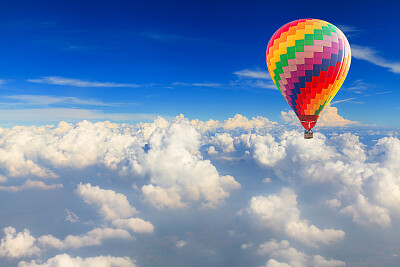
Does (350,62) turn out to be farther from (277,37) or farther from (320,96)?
(277,37)

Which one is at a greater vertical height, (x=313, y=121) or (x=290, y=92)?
(x=290, y=92)

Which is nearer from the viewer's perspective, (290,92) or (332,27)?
(332,27)

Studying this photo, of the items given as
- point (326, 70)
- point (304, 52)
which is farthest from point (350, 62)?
point (304, 52)

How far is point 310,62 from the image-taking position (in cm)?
5044

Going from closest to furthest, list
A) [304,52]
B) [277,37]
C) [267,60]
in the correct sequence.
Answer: [304,52]
[277,37]
[267,60]

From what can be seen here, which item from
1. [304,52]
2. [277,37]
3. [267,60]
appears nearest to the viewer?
[304,52]

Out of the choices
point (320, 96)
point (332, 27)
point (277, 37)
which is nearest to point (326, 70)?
point (320, 96)

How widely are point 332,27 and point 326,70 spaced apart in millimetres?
9573

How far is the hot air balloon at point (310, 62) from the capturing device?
50000 millimetres

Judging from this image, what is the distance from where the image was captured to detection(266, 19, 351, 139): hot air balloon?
Result: 50000mm

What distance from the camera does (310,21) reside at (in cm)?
5138

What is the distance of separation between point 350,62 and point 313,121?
15.8 meters

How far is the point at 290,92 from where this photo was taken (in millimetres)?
54625

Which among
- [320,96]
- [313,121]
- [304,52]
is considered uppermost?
[304,52]
